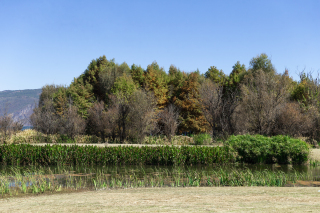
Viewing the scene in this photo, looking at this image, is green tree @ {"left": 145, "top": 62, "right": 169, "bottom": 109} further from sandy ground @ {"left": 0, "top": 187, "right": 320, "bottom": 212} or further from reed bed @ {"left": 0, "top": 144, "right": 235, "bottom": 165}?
sandy ground @ {"left": 0, "top": 187, "right": 320, "bottom": 212}

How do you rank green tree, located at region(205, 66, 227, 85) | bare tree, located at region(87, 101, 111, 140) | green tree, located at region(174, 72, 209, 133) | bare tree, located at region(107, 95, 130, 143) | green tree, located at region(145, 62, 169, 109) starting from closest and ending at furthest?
bare tree, located at region(107, 95, 130, 143) → bare tree, located at region(87, 101, 111, 140) → green tree, located at region(174, 72, 209, 133) → green tree, located at region(145, 62, 169, 109) → green tree, located at region(205, 66, 227, 85)

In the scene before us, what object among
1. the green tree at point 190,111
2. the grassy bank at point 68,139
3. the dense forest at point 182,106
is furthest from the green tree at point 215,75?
the grassy bank at point 68,139

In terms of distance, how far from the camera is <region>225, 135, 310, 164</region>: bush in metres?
14.5

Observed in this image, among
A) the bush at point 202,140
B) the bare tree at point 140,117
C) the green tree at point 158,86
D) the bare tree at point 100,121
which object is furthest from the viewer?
the green tree at point 158,86

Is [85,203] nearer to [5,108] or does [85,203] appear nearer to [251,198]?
[251,198]

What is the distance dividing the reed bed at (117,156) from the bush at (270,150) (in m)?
0.65

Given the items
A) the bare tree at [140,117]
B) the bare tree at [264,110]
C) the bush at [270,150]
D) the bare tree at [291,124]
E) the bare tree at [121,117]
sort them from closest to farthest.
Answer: the bush at [270,150], the bare tree at [264,110], the bare tree at [291,124], the bare tree at [140,117], the bare tree at [121,117]

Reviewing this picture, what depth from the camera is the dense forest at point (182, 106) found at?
67.8ft

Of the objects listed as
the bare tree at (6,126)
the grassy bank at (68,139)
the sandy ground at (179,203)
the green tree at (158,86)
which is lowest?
the sandy ground at (179,203)

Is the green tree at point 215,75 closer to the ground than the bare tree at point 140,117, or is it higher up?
higher up

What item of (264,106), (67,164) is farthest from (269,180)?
(264,106)

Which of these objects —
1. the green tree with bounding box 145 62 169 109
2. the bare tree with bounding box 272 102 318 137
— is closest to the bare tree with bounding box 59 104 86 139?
the green tree with bounding box 145 62 169 109

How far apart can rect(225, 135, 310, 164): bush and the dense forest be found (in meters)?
4.67

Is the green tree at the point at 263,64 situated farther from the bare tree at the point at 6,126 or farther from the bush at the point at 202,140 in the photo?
the bare tree at the point at 6,126
